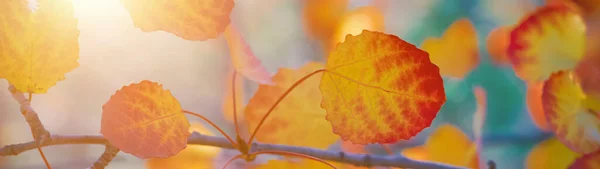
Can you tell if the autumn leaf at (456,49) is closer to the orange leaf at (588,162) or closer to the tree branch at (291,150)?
the tree branch at (291,150)

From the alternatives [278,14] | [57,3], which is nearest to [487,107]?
[278,14]

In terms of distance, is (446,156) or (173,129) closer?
(173,129)

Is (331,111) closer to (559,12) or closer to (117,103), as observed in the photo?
(117,103)

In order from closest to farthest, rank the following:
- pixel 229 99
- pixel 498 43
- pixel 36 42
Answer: pixel 36 42 → pixel 229 99 → pixel 498 43

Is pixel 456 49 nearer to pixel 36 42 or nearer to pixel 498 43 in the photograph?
pixel 498 43

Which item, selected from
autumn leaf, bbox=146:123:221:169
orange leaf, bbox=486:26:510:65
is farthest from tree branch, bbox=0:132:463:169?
orange leaf, bbox=486:26:510:65

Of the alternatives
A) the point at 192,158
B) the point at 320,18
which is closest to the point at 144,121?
the point at 192,158
